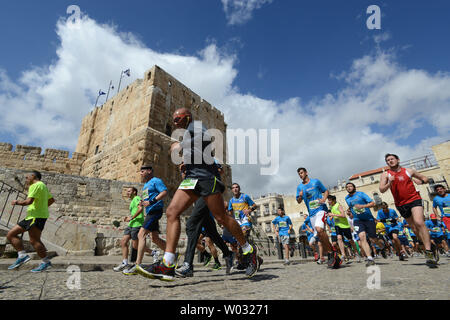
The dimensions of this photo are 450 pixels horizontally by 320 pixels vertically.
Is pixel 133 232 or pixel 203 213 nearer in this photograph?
pixel 203 213

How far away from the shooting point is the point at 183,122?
314 cm

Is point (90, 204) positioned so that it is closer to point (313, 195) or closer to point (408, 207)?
point (313, 195)

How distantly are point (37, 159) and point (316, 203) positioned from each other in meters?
18.8

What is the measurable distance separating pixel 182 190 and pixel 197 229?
1036mm

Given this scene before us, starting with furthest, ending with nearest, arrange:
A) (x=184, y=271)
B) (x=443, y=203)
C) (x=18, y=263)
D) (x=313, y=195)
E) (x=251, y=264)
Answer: (x=443, y=203)
(x=313, y=195)
(x=18, y=263)
(x=251, y=264)
(x=184, y=271)

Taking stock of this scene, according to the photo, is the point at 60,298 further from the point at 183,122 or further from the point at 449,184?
the point at 449,184

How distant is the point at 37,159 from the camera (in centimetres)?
1638

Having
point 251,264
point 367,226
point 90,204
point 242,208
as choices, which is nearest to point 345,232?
point 367,226

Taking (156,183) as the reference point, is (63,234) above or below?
below

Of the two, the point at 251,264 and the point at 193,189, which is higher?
the point at 193,189

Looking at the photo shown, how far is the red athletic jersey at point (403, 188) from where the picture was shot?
387 cm

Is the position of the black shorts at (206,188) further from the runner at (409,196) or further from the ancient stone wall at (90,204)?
the ancient stone wall at (90,204)

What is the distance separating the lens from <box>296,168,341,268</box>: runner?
→ 14.0 ft
